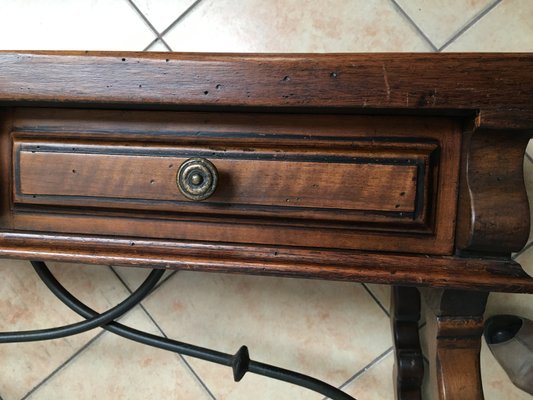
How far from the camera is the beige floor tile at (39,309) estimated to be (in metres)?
0.73

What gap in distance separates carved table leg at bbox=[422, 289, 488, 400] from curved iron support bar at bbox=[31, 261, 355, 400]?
156 millimetres

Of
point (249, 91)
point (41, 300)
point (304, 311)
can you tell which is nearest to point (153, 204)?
point (249, 91)

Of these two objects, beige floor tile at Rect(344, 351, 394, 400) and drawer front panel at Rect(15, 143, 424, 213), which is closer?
drawer front panel at Rect(15, 143, 424, 213)

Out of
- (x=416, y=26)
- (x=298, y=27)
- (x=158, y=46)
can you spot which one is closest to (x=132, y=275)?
(x=158, y=46)

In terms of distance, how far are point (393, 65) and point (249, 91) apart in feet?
0.40

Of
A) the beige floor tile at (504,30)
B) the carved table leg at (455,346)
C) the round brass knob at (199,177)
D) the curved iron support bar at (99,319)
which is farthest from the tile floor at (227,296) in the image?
the round brass knob at (199,177)

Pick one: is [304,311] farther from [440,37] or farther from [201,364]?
[440,37]

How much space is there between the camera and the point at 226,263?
0.40 metres

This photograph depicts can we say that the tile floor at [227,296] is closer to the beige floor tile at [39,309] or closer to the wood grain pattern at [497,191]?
the beige floor tile at [39,309]

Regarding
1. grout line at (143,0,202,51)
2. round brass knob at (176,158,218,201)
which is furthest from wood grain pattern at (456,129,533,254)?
grout line at (143,0,202,51)

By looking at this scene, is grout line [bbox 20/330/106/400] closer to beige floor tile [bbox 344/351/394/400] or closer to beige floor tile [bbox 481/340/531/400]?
beige floor tile [bbox 344/351/394/400]

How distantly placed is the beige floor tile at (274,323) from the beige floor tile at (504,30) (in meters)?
0.40

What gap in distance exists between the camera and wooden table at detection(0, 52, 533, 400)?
358 millimetres

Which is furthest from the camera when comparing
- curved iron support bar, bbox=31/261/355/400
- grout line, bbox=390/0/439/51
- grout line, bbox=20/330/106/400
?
grout line, bbox=20/330/106/400
